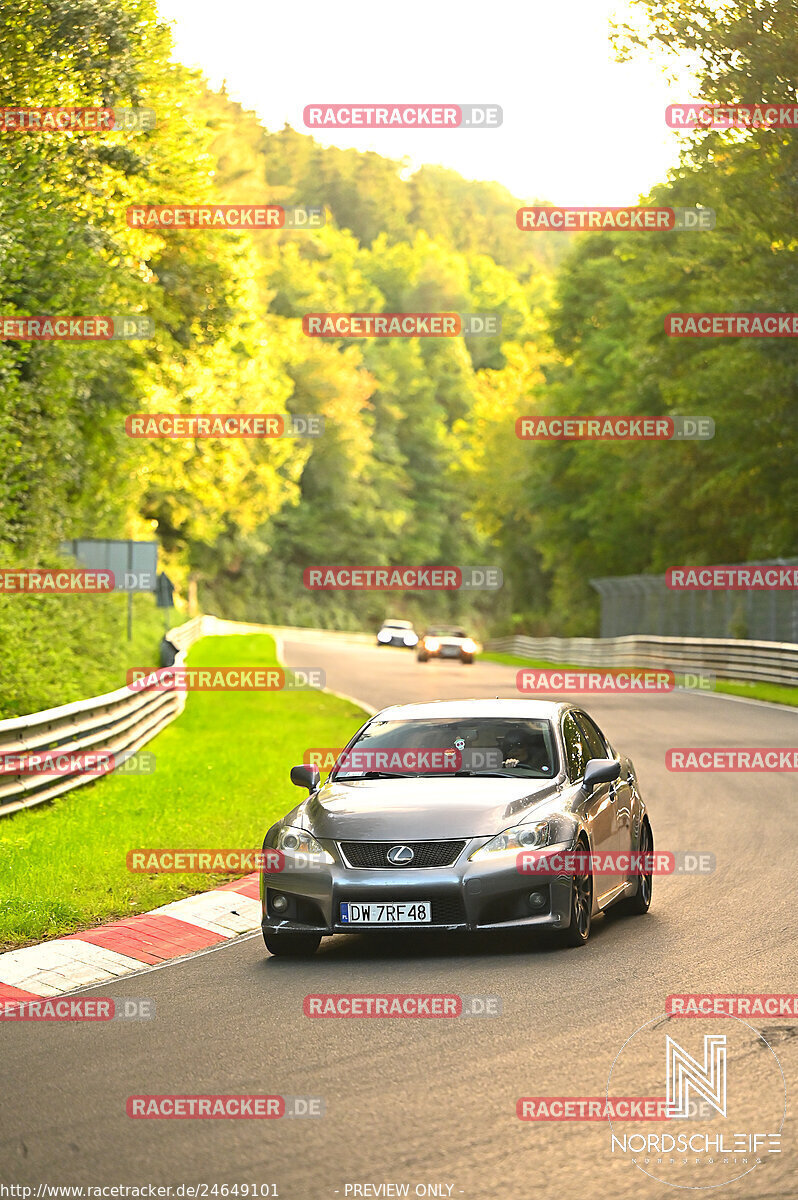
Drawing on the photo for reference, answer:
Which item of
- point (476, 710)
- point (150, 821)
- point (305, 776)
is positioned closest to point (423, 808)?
point (305, 776)

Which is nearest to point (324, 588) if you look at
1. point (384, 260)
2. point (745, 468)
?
point (384, 260)

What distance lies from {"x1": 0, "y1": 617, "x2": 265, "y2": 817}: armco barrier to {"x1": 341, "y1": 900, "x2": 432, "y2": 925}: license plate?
5.32 metres

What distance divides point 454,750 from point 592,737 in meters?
1.35

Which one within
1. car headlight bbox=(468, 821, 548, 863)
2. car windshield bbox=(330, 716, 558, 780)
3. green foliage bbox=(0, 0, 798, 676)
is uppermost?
green foliage bbox=(0, 0, 798, 676)

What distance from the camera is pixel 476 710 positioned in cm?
1060

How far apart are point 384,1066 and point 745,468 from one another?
129 feet

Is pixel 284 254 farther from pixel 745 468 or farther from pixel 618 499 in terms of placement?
pixel 745 468

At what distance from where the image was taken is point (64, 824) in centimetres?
1397

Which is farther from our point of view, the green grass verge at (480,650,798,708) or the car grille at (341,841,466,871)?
the green grass verge at (480,650,798,708)

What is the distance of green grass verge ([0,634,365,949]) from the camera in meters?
10.6

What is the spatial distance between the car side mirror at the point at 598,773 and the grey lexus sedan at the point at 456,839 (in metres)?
0.01

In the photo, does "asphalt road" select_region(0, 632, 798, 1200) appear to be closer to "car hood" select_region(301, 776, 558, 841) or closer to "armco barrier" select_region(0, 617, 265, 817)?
"car hood" select_region(301, 776, 558, 841)

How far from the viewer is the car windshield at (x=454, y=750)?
10.1m

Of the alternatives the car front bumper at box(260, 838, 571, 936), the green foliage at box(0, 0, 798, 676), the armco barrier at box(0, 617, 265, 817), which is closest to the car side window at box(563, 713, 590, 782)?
the car front bumper at box(260, 838, 571, 936)
